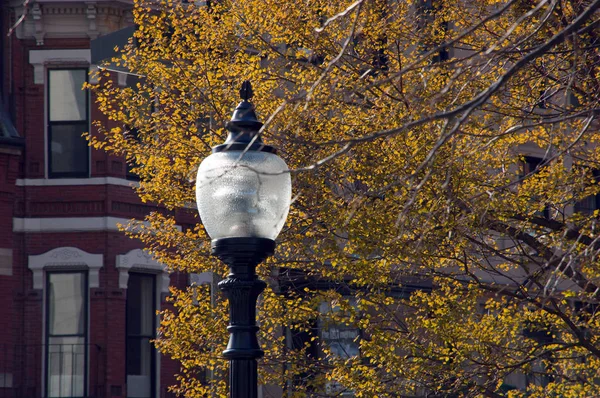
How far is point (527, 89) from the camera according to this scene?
1374cm

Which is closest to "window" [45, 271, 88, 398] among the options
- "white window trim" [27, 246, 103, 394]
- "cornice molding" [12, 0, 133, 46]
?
"white window trim" [27, 246, 103, 394]

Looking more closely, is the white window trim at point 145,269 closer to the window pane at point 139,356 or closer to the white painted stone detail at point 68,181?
the window pane at point 139,356

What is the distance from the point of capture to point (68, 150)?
22375 millimetres

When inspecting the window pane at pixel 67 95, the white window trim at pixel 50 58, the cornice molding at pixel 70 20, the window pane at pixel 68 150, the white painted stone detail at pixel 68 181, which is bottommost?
the white painted stone detail at pixel 68 181

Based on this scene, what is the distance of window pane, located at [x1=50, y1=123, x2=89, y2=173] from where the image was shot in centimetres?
2231

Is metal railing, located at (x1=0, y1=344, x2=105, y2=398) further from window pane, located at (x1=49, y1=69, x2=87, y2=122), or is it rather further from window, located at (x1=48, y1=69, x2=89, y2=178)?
window pane, located at (x1=49, y1=69, x2=87, y2=122)

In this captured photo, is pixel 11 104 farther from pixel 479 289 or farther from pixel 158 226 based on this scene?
pixel 479 289

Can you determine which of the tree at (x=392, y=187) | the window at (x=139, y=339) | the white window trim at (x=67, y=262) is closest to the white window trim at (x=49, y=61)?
the white window trim at (x=67, y=262)

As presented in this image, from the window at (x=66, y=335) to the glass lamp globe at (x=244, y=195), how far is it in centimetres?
1448

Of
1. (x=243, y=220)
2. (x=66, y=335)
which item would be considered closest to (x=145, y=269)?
(x=66, y=335)

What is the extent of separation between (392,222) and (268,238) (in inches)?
200

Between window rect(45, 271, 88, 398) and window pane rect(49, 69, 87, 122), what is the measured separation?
3176 millimetres

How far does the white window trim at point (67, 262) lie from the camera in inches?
856

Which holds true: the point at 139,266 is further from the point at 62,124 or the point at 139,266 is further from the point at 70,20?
the point at 70,20
